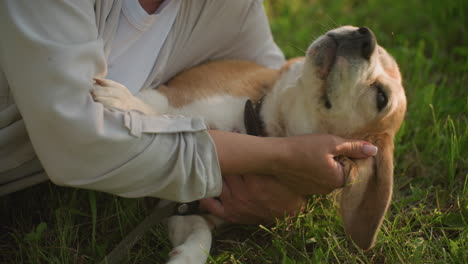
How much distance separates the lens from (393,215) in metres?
2.22

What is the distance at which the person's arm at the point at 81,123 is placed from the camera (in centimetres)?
140

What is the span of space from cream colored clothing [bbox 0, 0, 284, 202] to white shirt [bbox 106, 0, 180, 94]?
0.34ft

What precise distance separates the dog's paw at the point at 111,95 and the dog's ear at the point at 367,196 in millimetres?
933

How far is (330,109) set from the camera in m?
1.97

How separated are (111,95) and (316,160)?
0.79 m

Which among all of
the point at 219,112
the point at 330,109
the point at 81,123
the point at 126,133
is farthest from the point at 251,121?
the point at 81,123

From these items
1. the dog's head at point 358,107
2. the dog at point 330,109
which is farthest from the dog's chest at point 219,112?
the dog's head at point 358,107

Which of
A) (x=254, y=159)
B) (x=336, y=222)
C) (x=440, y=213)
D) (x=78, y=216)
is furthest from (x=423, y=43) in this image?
(x=78, y=216)

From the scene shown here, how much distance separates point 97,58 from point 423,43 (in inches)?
107

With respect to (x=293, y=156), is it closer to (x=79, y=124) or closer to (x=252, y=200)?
(x=252, y=200)

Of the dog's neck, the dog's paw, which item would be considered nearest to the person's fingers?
the dog's neck

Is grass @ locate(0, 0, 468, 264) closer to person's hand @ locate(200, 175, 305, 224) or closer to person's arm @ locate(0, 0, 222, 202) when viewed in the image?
person's hand @ locate(200, 175, 305, 224)

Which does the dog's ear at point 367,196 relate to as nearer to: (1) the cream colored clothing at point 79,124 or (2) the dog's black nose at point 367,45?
(2) the dog's black nose at point 367,45

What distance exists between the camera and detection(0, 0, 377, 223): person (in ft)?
4.65
